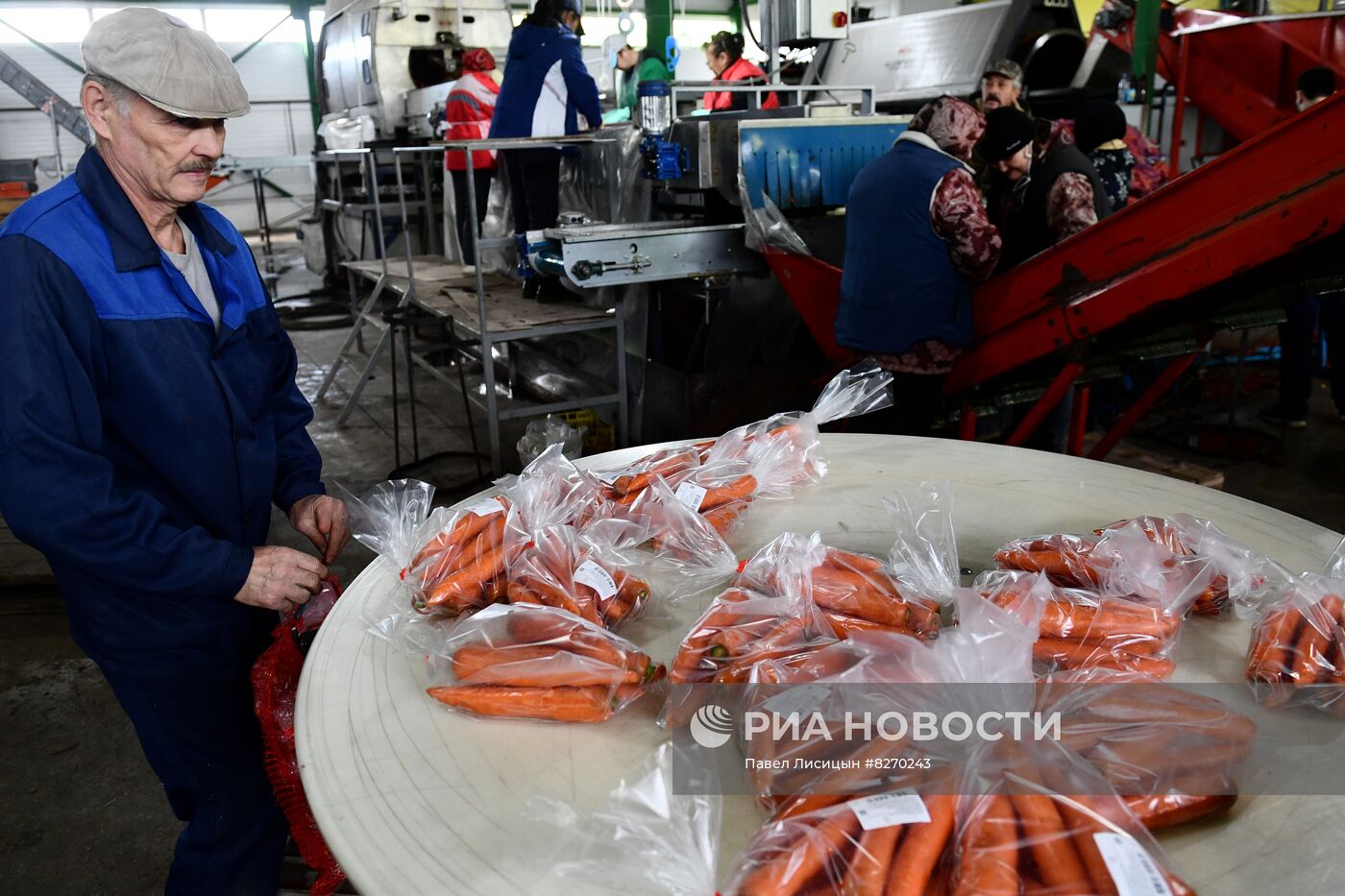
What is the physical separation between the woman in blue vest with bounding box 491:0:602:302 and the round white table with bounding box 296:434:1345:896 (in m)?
3.27

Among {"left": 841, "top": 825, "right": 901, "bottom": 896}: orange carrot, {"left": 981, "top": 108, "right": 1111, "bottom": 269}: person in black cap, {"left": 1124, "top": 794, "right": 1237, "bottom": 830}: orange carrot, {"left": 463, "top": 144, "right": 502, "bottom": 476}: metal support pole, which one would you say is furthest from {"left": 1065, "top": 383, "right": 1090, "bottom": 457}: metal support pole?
{"left": 841, "top": 825, "right": 901, "bottom": 896}: orange carrot

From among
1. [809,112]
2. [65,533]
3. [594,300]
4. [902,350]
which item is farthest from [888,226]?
[65,533]

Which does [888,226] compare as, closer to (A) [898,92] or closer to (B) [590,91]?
(B) [590,91]

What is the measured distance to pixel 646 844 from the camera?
824mm

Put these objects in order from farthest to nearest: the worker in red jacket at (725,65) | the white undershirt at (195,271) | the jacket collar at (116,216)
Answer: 1. the worker in red jacket at (725,65)
2. the white undershirt at (195,271)
3. the jacket collar at (116,216)

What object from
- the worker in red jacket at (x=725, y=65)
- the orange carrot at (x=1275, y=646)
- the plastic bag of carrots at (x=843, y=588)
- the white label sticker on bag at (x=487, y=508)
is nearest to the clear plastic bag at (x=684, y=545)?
the plastic bag of carrots at (x=843, y=588)

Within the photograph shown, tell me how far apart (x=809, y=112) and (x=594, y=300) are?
50.5 inches

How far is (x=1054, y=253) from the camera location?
9.29ft

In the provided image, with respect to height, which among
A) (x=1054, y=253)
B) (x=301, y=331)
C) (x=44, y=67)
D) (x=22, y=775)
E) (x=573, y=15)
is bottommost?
(x=22, y=775)

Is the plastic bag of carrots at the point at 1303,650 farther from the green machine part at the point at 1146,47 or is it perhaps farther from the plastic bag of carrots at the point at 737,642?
the green machine part at the point at 1146,47

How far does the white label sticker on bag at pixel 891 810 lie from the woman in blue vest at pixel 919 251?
2.41m

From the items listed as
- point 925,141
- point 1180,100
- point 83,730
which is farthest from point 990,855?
point 1180,100

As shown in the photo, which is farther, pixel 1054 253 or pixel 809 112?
pixel 809 112

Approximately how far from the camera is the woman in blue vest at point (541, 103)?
14.7 feet
